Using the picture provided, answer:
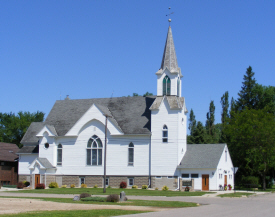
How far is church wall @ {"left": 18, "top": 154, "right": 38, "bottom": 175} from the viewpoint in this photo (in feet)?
191

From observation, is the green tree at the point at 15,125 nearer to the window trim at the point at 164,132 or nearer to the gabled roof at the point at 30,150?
the gabled roof at the point at 30,150

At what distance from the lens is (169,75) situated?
5394cm

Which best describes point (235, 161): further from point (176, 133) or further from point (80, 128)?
point (80, 128)

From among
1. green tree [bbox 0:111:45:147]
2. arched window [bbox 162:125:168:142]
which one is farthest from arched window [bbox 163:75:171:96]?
green tree [bbox 0:111:45:147]

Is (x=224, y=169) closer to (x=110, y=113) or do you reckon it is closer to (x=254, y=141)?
(x=254, y=141)

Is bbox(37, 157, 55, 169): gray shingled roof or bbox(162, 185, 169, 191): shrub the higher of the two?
bbox(37, 157, 55, 169): gray shingled roof

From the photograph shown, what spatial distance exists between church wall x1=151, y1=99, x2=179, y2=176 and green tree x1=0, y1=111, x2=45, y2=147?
37.4 m

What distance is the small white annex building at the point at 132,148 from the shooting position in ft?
169

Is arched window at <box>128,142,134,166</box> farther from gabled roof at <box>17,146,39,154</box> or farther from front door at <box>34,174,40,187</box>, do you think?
gabled roof at <box>17,146,39,154</box>

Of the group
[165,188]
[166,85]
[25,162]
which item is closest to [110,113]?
[166,85]

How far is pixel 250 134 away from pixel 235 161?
6487 mm

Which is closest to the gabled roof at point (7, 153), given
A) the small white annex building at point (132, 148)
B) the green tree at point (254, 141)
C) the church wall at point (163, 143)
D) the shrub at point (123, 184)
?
the small white annex building at point (132, 148)

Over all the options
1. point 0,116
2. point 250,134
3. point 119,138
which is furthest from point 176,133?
point 0,116

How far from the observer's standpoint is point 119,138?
2126 inches
